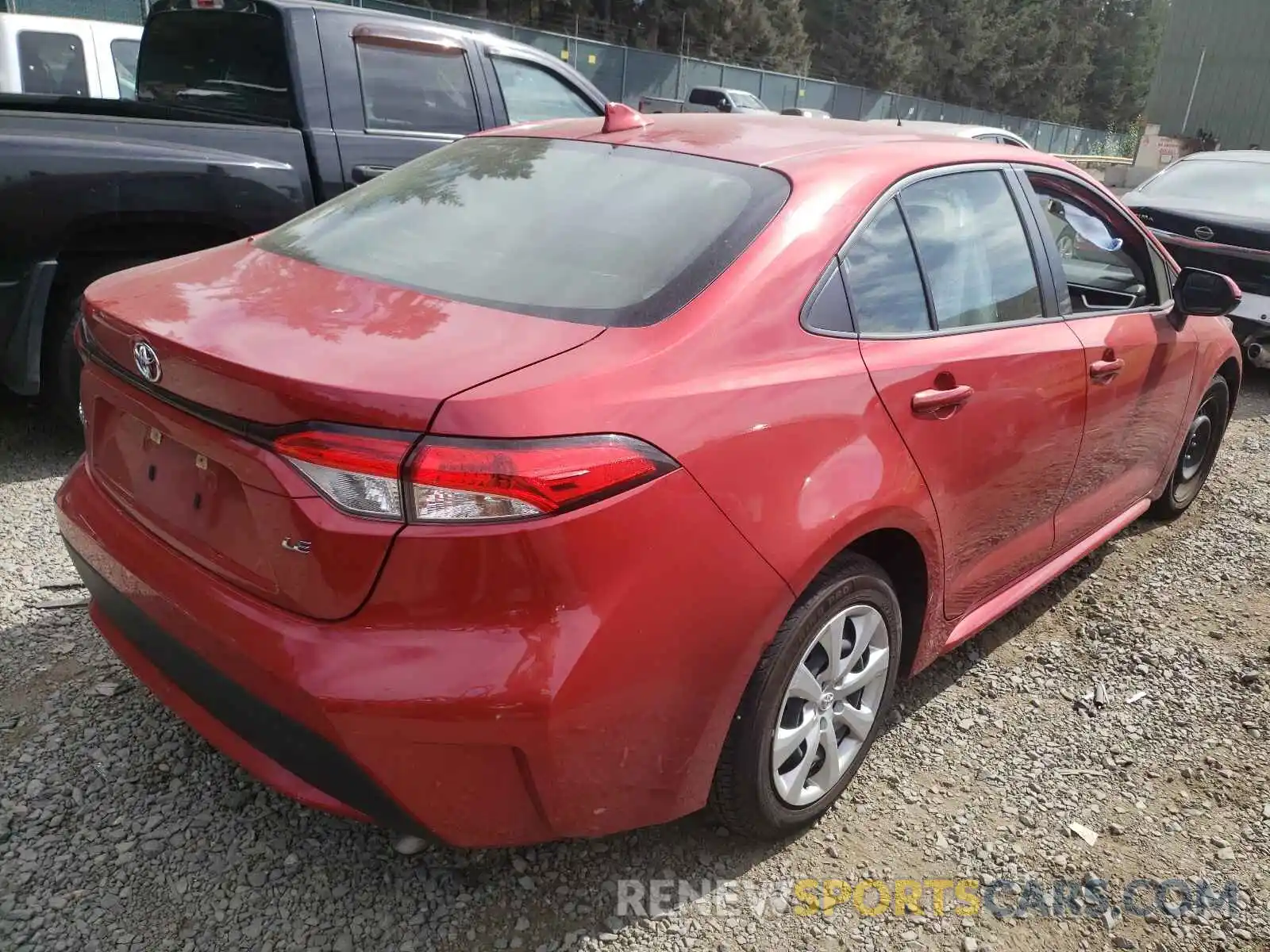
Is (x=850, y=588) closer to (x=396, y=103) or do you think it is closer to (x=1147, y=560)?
(x=1147, y=560)

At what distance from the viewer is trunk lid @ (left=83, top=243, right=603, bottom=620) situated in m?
1.73

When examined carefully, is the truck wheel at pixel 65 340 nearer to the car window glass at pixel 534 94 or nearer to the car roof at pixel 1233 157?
the car window glass at pixel 534 94

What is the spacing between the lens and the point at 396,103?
16.5 ft

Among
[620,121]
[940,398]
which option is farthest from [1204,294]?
[620,121]

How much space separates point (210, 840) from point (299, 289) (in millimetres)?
1310

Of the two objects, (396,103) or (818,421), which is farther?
(396,103)

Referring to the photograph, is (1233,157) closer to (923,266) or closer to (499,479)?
(923,266)

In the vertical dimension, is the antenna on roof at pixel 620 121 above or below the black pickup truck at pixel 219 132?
above

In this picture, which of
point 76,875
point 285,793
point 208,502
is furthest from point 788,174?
point 76,875

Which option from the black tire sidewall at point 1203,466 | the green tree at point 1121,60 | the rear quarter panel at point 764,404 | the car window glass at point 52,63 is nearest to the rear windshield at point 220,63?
the car window glass at point 52,63

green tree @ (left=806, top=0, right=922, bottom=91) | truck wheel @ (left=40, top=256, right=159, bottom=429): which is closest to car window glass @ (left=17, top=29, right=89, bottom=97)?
truck wheel @ (left=40, top=256, right=159, bottom=429)

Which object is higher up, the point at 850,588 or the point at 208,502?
the point at 208,502

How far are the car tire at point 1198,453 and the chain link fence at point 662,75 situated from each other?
1480 cm

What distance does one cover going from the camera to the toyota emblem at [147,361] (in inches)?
78.0
